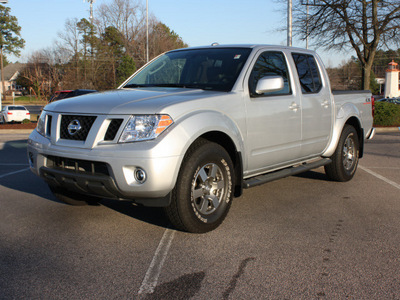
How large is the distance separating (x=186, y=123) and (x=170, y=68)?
1789 mm

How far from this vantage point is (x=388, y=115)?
18484 millimetres

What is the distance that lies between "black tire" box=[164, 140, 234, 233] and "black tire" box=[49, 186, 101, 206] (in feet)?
5.14

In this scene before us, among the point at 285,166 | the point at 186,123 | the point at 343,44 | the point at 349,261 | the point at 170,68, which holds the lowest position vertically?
the point at 349,261

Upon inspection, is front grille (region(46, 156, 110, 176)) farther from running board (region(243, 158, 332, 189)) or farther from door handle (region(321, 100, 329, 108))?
door handle (region(321, 100, 329, 108))

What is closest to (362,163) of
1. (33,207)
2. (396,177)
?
(396,177)

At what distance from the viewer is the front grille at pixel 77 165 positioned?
4008 millimetres

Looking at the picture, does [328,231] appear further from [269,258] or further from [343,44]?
[343,44]

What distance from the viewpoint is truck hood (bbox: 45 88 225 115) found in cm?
402

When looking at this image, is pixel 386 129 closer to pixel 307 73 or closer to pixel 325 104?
pixel 325 104

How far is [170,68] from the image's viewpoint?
18.5 feet

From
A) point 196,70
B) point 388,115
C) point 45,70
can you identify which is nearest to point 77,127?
point 196,70

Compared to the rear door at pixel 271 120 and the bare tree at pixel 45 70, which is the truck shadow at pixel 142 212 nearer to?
the rear door at pixel 271 120

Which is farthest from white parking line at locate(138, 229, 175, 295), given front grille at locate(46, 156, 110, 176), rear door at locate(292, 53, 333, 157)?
rear door at locate(292, 53, 333, 157)

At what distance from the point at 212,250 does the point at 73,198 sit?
217 cm
